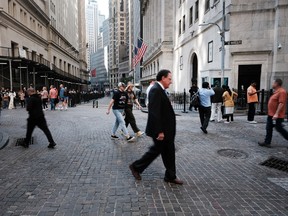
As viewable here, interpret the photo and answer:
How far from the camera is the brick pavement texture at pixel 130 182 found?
3496 millimetres

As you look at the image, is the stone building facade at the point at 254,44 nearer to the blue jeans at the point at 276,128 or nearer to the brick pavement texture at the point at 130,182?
the blue jeans at the point at 276,128

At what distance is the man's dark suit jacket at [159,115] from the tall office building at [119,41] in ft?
446

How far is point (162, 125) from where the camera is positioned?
4.13 meters

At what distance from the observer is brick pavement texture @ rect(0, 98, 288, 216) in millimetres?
3496

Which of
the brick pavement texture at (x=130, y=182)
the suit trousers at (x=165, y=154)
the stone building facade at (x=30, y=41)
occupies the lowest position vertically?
the brick pavement texture at (x=130, y=182)

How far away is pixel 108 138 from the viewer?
26.8 feet

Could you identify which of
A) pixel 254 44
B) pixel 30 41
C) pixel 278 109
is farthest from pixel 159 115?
pixel 30 41

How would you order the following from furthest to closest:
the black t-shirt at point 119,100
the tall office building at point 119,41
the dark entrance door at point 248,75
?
the tall office building at point 119,41
the dark entrance door at point 248,75
the black t-shirt at point 119,100

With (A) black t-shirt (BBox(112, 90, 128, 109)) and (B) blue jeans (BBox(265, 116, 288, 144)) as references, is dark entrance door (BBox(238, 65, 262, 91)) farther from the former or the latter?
(A) black t-shirt (BBox(112, 90, 128, 109))

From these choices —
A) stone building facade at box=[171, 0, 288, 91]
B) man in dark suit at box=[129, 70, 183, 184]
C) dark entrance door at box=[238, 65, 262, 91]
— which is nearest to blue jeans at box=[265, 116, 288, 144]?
man in dark suit at box=[129, 70, 183, 184]

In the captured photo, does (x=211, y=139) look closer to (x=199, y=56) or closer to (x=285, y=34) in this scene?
(x=285, y=34)

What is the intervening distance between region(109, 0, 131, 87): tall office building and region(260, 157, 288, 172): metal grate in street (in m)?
135

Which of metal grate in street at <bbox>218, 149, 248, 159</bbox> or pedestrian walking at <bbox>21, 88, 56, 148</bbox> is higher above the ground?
pedestrian walking at <bbox>21, 88, 56, 148</bbox>

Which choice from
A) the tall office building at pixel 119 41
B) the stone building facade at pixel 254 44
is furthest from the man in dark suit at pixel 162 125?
the tall office building at pixel 119 41
